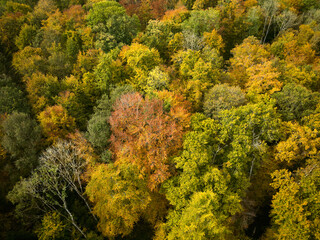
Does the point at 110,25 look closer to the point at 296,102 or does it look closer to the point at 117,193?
the point at 117,193

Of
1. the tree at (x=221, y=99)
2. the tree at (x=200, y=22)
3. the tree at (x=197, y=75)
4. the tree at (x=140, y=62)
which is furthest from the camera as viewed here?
the tree at (x=200, y=22)

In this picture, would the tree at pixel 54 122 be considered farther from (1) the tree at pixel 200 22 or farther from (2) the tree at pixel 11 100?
(1) the tree at pixel 200 22

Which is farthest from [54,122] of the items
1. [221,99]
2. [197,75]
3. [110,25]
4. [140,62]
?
[221,99]

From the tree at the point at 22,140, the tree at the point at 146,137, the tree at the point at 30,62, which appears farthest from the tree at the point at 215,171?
the tree at the point at 30,62

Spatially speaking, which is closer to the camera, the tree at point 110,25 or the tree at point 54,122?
the tree at point 54,122

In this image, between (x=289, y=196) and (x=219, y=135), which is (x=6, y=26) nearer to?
(x=219, y=135)

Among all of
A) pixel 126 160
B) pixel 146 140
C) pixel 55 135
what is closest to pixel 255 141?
pixel 146 140

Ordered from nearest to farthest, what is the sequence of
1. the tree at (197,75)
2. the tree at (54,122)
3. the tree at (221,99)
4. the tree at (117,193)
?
1. the tree at (117,193)
2. the tree at (221,99)
3. the tree at (54,122)
4. the tree at (197,75)
